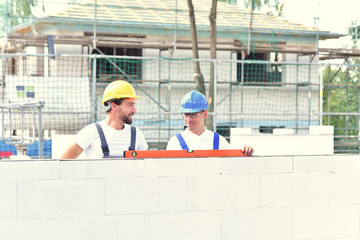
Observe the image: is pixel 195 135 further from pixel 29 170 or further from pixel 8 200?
pixel 8 200

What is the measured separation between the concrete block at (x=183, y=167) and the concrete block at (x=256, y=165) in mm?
87

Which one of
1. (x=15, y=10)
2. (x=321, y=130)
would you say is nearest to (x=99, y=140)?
(x=321, y=130)

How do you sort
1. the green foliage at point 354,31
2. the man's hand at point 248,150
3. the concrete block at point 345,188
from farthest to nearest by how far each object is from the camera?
the green foliage at point 354,31 < the concrete block at point 345,188 < the man's hand at point 248,150

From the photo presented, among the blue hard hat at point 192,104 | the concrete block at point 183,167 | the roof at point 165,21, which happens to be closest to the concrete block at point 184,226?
the concrete block at point 183,167

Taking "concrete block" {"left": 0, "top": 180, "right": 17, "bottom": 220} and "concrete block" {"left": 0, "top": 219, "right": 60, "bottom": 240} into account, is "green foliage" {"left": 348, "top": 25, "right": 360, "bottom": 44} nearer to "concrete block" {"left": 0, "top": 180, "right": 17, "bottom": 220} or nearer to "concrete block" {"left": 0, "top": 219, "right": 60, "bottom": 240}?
"concrete block" {"left": 0, "top": 219, "right": 60, "bottom": 240}

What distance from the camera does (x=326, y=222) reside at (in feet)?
18.3

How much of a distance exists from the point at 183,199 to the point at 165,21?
20.1 metres

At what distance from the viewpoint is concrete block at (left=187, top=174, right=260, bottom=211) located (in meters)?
5.16

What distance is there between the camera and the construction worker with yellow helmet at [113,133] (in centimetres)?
564

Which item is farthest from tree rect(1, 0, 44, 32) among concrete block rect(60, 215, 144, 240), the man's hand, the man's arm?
concrete block rect(60, 215, 144, 240)

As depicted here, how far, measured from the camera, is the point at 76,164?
4.85m

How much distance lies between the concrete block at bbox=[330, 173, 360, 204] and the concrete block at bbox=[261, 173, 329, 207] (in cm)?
6

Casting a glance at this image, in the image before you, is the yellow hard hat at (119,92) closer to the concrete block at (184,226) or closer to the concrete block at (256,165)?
the concrete block at (256,165)

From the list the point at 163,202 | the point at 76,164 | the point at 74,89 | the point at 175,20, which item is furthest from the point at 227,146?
the point at 175,20
